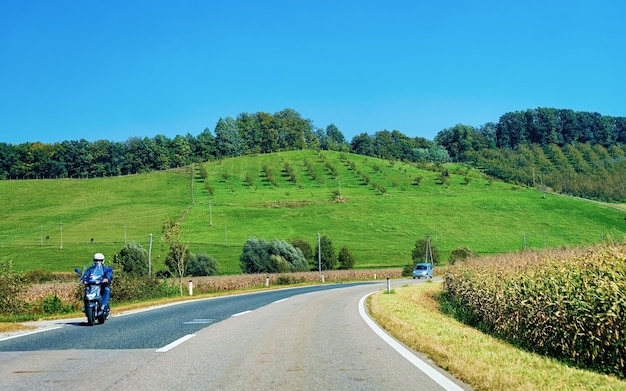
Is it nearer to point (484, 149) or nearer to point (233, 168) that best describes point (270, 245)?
point (233, 168)

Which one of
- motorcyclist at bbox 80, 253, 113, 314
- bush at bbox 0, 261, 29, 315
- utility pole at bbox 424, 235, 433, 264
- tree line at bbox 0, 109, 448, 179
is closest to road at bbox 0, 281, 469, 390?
motorcyclist at bbox 80, 253, 113, 314

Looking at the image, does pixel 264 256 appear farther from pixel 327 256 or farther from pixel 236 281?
pixel 236 281

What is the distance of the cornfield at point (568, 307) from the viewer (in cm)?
875

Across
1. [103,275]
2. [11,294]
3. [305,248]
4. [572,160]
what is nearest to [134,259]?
[305,248]

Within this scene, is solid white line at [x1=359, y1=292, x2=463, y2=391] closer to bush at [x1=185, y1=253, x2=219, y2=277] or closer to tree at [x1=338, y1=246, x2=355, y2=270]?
bush at [x1=185, y1=253, x2=219, y2=277]

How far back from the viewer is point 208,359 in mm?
8562

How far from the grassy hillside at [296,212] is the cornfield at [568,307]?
6247 cm

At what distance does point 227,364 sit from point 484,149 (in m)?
194

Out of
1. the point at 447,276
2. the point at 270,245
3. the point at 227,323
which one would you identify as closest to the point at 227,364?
the point at 227,323

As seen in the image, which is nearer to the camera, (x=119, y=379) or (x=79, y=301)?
(x=119, y=379)

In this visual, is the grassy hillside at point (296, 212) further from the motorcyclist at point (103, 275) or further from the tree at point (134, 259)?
the motorcyclist at point (103, 275)

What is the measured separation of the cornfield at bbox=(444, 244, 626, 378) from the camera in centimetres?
875

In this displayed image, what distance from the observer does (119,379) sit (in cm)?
701

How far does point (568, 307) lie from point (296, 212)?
98817mm
